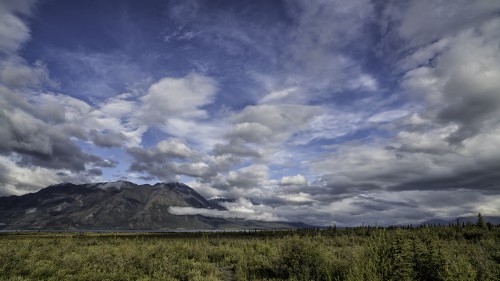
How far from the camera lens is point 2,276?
49.9ft

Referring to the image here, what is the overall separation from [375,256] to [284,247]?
22.6ft

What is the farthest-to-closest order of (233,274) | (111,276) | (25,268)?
1. (233,274)
2. (25,268)
3. (111,276)

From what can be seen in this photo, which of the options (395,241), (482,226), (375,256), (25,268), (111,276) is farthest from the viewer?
(482,226)

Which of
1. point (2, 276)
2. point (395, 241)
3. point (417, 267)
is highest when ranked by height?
point (395, 241)

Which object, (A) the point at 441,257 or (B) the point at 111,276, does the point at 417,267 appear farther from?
(B) the point at 111,276

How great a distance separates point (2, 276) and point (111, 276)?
15.2 ft

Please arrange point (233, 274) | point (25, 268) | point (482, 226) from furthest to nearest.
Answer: point (482, 226)
point (233, 274)
point (25, 268)

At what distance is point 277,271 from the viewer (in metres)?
17.3

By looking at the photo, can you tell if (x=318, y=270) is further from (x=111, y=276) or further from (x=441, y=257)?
(x=111, y=276)

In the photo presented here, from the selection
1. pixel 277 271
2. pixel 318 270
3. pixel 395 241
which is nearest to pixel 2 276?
pixel 277 271

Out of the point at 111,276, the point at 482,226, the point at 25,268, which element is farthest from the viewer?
the point at 482,226

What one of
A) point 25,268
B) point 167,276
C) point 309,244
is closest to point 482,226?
point 309,244

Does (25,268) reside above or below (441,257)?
below

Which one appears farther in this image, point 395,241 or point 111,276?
point 111,276
